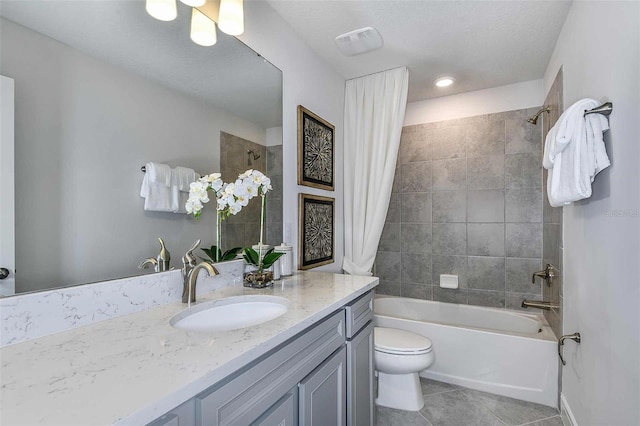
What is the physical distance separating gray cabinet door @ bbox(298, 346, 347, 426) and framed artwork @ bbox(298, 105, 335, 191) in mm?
1141

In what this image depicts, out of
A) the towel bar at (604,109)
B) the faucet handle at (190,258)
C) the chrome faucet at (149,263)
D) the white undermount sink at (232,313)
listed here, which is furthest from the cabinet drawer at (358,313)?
the towel bar at (604,109)

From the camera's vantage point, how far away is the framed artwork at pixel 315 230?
2051 millimetres

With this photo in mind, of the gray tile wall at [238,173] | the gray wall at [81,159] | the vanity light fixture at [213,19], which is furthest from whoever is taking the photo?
the gray tile wall at [238,173]

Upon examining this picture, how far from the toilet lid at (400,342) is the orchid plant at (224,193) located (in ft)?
3.64

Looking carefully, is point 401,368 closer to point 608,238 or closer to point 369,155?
point 608,238

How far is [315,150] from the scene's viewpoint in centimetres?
220

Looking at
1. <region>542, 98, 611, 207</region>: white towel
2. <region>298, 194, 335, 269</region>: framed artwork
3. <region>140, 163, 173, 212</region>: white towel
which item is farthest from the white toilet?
<region>140, 163, 173, 212</region>: white towel

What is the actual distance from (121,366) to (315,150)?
176cm

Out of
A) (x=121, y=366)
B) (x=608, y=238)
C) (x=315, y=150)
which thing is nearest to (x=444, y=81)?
(x=315, y=150)

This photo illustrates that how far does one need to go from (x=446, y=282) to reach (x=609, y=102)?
6.67ft

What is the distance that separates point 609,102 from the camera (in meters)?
1.19

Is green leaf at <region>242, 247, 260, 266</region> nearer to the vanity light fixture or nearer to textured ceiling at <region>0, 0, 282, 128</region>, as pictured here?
textured ceiling at <region>0, 0, 282, 128</region>

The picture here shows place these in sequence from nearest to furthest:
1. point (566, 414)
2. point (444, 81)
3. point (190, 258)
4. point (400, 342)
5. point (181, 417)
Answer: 1. point (181, 417)
2. point (190, 258)
3. point (566, 414)
4. point (400, 342)
5. point (444, 81)

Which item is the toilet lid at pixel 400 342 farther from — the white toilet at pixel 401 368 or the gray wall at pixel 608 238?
→ the gray wall at pixel 608 238
